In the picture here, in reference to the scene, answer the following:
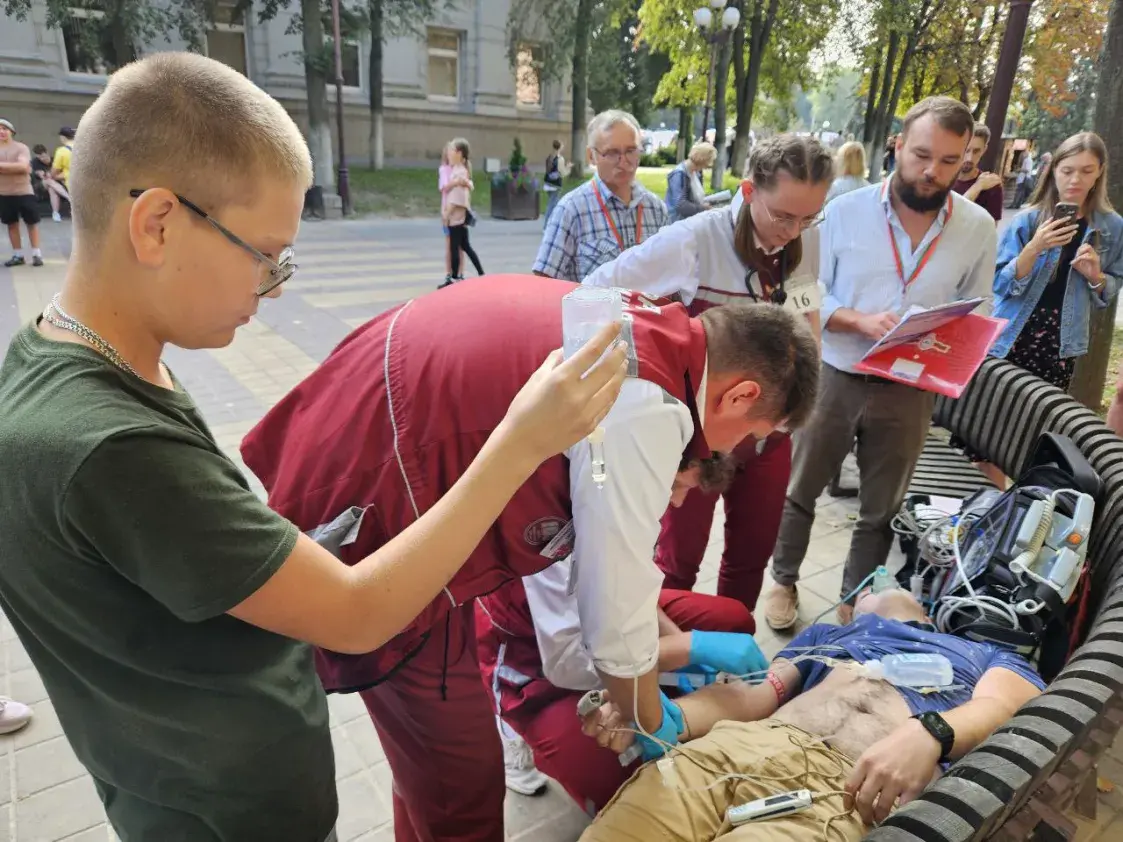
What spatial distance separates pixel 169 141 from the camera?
859 mm

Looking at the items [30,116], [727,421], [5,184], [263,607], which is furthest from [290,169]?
[30,116]

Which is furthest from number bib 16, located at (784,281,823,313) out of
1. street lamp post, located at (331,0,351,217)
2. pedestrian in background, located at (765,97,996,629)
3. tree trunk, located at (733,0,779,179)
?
tree trunk, located at (733,0,779,179)

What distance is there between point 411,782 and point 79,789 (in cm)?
122

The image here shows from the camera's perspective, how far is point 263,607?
90 centimetres

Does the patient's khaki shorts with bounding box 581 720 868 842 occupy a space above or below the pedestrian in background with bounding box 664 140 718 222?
below

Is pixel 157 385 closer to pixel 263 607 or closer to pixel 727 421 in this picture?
pixel 263 607

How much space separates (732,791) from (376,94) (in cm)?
2202

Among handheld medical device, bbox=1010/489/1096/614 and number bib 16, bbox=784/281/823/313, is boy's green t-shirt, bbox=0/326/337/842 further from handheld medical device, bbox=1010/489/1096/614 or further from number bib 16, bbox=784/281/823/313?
number bib 16, bbox=784/281/823/313

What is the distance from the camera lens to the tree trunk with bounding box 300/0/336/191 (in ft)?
51.4

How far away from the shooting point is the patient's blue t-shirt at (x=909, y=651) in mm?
2059

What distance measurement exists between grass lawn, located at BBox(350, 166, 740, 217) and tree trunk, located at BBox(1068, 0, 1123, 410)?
10100 millimetres

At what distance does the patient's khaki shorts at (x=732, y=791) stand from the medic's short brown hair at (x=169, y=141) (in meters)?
1.46

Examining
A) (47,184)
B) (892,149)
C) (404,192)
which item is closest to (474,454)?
(892,149)

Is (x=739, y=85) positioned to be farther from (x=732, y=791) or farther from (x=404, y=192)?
(x=732, y=791)
